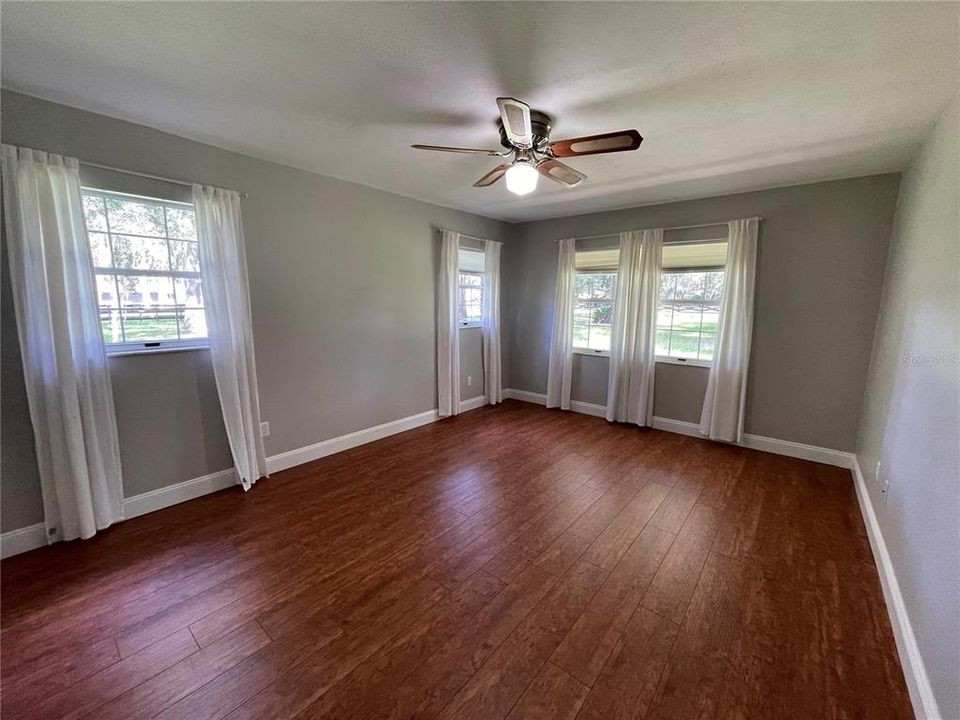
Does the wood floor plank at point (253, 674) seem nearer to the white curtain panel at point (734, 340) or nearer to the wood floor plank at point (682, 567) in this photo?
the wood floor plank at point (682, 567)

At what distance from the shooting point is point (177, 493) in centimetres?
274

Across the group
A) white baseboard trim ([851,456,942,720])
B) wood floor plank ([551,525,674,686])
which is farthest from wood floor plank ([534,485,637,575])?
white baseboard trim ([851,456,942,720])

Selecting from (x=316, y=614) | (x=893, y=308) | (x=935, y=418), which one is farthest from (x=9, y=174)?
(x=893, y=308)

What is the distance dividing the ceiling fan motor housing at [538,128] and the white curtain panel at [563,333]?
2626 mm

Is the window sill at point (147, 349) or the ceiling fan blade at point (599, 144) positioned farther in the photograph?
the window sill at point (147, 349)

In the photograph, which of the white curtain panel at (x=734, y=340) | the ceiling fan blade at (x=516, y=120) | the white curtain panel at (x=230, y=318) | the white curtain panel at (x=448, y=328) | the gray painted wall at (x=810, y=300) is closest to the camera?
the ceiling fan blade at (x=516, y=120)

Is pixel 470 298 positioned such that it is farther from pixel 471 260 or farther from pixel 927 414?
pixel 927 414

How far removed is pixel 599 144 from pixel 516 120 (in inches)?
18.8

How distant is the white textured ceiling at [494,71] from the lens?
143 centimetres

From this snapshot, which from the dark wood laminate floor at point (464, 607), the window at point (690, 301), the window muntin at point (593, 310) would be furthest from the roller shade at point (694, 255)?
the dark wood laminate floor at point (464, 607)

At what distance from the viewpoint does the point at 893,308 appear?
2723mm

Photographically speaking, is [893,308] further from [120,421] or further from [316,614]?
[120,421]

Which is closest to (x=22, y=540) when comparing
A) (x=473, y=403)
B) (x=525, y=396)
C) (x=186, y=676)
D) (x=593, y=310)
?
(x=186, y=676)

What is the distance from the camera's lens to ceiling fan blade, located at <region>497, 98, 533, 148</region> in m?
1.68
